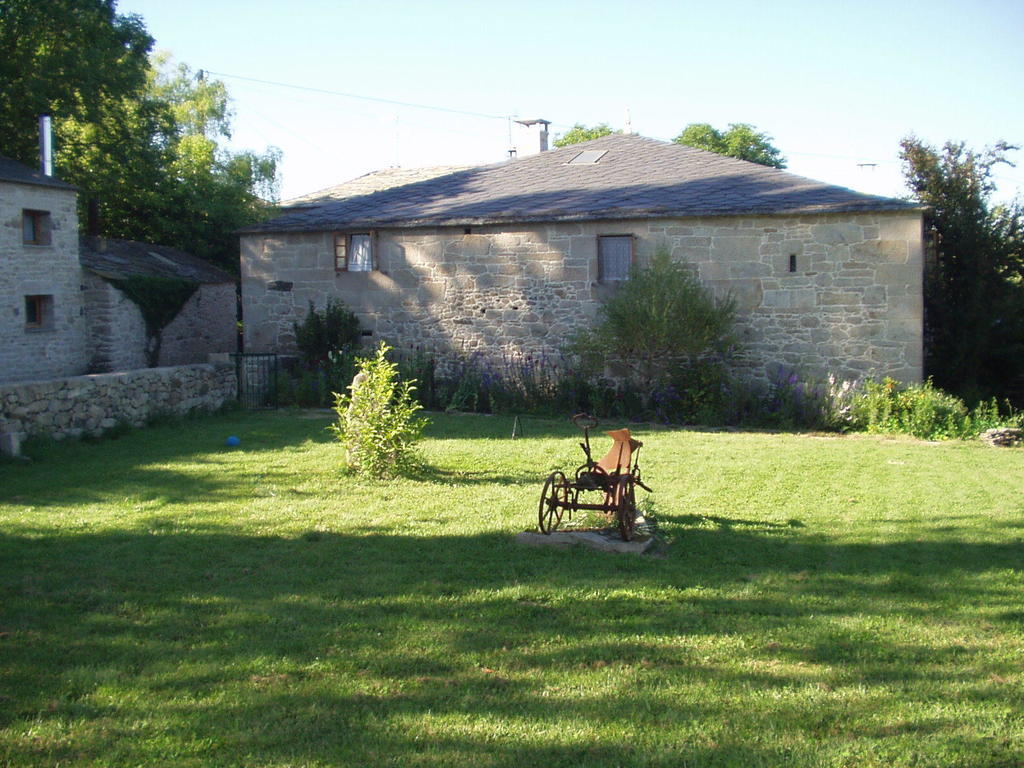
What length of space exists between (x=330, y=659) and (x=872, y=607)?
127 inches

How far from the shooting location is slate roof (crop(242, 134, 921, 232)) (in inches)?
632

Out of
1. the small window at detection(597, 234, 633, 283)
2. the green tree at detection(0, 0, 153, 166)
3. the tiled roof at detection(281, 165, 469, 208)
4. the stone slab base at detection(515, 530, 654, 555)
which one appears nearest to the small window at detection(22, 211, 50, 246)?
the green tree at detection(0, 0, 153, 166)

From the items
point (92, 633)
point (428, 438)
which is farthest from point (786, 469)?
point (92, 633)

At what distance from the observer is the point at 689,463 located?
10.6 metres

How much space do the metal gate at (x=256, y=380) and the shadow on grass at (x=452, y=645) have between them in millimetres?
9610

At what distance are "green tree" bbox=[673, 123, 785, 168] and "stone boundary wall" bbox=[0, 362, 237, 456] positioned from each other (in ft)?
86.3

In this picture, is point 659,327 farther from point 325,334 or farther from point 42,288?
point 42,288

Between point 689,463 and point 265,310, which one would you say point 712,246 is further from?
point 265,310

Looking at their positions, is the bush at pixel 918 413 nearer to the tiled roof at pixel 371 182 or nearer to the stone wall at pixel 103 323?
the stone wall at pixel 103 323

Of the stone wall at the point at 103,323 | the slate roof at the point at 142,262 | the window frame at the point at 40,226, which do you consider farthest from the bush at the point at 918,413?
the window frame at the point at 40,226

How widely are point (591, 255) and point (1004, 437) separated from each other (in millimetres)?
7510

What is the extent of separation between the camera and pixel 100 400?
12.4 metres

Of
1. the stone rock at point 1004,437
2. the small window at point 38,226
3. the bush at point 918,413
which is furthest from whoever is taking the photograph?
the small window at point 38,226

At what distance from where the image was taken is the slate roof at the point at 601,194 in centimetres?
1606
